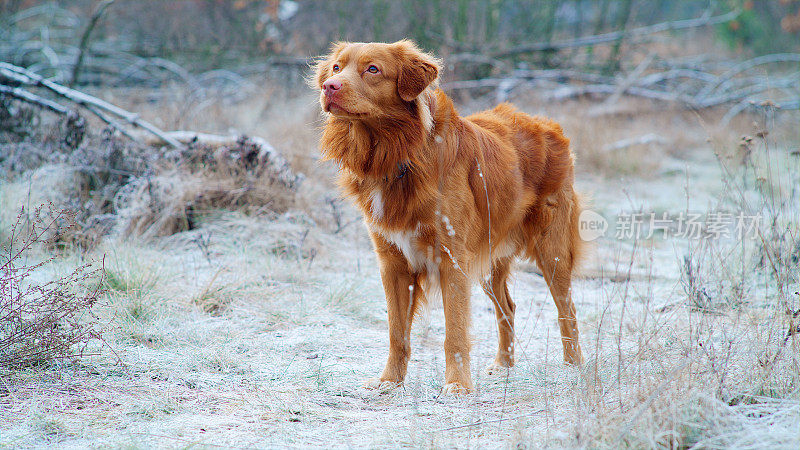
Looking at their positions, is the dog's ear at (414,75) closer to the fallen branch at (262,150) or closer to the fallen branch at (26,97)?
the fallen branch at (262,150)

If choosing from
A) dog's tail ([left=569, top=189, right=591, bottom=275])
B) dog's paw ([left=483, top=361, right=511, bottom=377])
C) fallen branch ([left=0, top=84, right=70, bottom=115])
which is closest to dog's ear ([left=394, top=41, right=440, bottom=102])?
dog's tail ([left=569, top=189, right=591, bottom=275])

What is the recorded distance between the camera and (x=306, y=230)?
543cm

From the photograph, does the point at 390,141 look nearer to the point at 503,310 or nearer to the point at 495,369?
the point at 503,310

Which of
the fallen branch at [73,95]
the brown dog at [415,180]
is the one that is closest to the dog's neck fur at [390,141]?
the brown dog at [415,180]

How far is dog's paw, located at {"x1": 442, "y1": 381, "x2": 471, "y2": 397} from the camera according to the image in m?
3.03

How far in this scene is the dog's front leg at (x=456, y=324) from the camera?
3.08 metres

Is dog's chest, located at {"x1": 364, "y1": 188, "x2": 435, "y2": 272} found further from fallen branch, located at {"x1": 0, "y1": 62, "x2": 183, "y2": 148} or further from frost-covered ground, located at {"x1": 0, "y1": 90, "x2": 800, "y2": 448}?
fallen branch, located at {"x1": 0, "y1": 62, "x2": 183, "y2": 148}

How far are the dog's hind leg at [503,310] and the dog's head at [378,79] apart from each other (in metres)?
1.21

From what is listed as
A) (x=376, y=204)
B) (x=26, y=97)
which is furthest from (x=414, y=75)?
(x=26, y=97)

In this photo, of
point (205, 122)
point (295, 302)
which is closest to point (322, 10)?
point (205, 122)

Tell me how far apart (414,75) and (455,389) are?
A: 1.50 meters

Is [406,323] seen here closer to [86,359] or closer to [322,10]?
[86,359]

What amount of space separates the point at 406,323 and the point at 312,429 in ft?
2.64

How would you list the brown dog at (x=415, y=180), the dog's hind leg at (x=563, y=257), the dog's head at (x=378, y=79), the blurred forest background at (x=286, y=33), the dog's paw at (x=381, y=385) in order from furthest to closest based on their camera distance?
the blurred forest background at (x=286, y=33) < the dog's hind leg at (x=563, y=257) < the dog's paw at (x=381, y=385) < the brown dog at (x=415, y=180) < the dog's head at (x=378, y=79)
